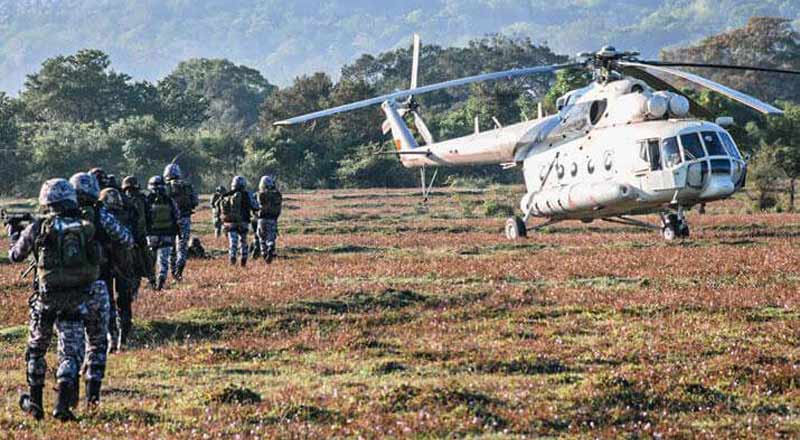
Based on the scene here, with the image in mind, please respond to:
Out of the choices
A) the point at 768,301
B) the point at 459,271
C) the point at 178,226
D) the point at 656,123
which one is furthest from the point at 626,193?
the point at 178,226

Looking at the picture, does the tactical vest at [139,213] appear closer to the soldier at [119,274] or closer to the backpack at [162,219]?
the soldier at [119,274]

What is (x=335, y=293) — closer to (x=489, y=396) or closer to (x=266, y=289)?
(x=266, y=289)

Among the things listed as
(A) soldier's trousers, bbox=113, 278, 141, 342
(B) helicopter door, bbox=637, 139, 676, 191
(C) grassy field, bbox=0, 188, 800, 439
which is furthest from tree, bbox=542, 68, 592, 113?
(A) soldier's trousers, bbox=113, 278, 141, 342

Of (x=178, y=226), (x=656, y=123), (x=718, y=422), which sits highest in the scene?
(x=656, y=123)

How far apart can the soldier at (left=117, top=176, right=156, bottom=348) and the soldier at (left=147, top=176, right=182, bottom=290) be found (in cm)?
140

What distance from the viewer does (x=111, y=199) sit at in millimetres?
15461

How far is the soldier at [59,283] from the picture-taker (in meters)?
10.1

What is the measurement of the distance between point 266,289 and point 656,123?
1096 cm

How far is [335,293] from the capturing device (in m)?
18.5

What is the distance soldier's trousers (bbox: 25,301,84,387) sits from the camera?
10.1m

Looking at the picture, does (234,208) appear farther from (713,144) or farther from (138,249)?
(713,144)

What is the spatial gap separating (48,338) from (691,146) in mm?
17495

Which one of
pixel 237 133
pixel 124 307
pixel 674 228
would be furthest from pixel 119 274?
pixel 237 133

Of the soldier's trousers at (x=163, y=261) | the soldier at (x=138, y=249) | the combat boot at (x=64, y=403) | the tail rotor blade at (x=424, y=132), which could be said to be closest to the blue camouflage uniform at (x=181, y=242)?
the soldier's trousers at (x=163, y=261)
